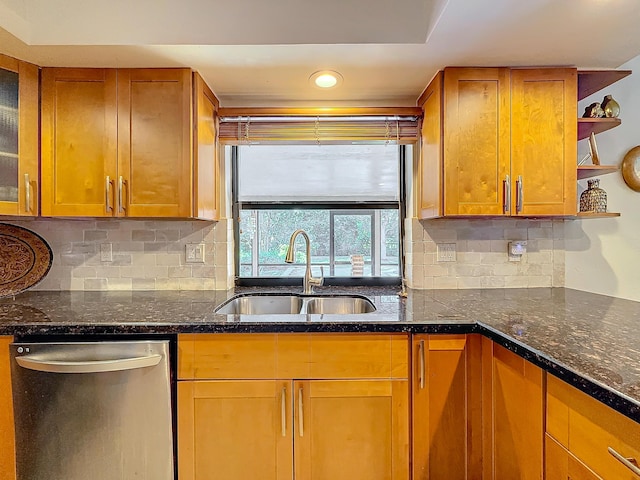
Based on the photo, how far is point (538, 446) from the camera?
102cm

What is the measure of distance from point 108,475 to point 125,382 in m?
0.36

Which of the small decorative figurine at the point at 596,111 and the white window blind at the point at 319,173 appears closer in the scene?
the small decorative figurine at the point at 596,111

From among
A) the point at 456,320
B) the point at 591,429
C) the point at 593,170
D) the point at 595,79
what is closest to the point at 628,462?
the point at 591,429

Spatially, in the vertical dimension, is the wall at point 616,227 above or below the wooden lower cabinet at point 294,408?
above

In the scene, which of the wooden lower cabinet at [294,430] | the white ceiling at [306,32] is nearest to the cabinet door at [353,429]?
the wooden lower cabinet at [294,430]

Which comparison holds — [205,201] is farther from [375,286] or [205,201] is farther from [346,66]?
[375,286]

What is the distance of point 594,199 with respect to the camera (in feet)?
5.70

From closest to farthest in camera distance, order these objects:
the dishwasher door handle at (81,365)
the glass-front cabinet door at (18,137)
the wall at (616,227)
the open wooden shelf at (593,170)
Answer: the dishwasher door handle at (81,365)
the glass-front cabinet door at (18,137)
the open wooden shelf at (593,170)
the wall at (616,227)

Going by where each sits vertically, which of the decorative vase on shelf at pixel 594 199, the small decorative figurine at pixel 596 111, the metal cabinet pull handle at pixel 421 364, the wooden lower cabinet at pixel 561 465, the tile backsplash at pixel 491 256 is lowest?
the wooden lower cabinet at pixel 561 465

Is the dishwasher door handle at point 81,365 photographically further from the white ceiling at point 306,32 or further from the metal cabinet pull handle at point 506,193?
the metal cabinet pull handle at point 506,193

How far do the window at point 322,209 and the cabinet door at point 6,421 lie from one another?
1.15 m

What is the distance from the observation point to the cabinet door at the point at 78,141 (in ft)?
5.44

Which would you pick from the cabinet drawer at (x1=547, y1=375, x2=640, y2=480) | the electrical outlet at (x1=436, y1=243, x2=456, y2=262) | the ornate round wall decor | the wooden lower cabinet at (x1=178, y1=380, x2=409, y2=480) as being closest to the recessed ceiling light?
the electrical outlet at (x1=436, y1=243, x2=456, y2=262)

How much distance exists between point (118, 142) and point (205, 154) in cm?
39
